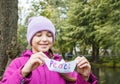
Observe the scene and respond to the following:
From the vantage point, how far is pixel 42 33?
2.59 m

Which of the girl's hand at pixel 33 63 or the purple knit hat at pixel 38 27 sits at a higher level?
the purple knit hat at pixel 38 27

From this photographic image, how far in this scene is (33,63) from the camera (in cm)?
230

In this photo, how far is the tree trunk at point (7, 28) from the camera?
4.70m

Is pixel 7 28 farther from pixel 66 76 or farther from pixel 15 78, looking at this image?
pixel 15 78

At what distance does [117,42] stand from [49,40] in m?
21.7

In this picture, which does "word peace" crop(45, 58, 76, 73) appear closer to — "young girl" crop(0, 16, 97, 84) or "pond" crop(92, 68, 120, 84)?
"young girl" crop(0, 16, 97, 84)

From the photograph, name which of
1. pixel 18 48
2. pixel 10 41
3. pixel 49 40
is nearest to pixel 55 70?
Answer: pixel 49 40

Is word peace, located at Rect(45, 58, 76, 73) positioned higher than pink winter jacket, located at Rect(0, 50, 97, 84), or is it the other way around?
word peace, located at Rect(45, 58, 76, 73)

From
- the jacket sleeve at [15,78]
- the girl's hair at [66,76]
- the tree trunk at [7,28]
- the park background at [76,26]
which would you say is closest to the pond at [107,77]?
the park background at [76,26]

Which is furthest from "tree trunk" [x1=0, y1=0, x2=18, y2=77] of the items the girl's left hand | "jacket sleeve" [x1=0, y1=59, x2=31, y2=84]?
the girl's left hand

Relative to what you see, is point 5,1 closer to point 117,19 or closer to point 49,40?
point 49,40

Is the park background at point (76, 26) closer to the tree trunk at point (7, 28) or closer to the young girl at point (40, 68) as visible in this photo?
the tree trunk at point (7, 28)

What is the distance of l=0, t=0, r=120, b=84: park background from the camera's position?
474 centimetres

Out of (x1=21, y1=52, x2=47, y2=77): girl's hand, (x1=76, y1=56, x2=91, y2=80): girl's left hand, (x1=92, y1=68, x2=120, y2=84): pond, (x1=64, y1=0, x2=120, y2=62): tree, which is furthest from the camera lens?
(x1=64, y1=0, x2=120, y2=62): tree
